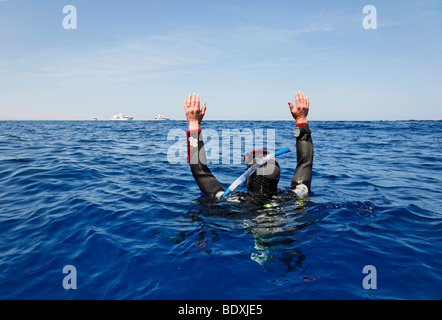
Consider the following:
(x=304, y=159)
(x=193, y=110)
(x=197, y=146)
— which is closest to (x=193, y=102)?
(x=193, y=110)

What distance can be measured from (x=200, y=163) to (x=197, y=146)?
331 millimetres

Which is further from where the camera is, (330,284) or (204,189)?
(204,189)

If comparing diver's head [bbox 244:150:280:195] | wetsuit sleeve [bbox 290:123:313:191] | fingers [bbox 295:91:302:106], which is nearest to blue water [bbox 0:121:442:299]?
diver's head [bbox 244:150:280:195]

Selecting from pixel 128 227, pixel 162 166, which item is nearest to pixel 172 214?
pixel 128 227

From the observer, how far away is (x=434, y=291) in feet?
10.7

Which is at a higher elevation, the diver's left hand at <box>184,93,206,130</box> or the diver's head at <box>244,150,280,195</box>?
the diver's left hand at <box>184,93,206,130</box>

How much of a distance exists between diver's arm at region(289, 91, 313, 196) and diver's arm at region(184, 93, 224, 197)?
1.68m

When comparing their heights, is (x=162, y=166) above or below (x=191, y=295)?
above

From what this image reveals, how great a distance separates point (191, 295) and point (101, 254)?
1827 millimetres

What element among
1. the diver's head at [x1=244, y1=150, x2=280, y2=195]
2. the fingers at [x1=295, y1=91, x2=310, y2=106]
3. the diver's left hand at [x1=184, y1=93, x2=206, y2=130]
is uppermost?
the fingers at [x1=295, y1=91, x2=310, y2=106]

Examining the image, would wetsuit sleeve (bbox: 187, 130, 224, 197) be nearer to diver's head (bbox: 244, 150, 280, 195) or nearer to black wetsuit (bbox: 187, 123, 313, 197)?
black wetsuit (bbox: 187, 123, 313, 197)

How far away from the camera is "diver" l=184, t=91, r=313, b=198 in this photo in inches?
189

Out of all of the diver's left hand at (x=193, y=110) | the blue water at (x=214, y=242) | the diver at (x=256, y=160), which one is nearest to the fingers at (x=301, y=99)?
the diver at (x=256, y=160)
